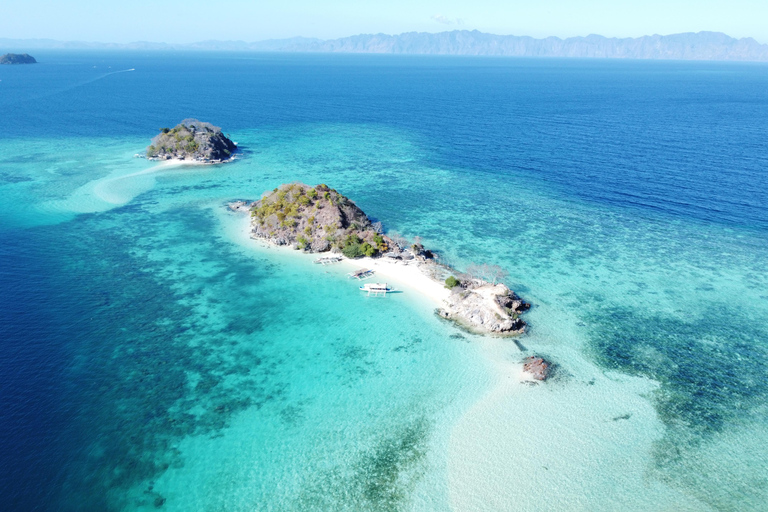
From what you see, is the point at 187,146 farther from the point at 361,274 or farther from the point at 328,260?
the point at 361,274

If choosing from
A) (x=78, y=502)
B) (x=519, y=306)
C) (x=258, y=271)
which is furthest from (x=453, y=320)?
(x=78, y=502)

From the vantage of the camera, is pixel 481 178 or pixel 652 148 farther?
pixel 652 148

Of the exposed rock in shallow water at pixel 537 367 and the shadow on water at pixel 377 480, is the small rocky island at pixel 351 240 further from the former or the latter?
the shadow on water at pixel 377 480

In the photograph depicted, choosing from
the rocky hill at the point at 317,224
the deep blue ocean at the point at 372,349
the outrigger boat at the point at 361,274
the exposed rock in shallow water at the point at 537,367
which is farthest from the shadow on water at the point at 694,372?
the rocky hill at the point at 317,224

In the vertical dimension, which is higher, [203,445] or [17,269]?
[17,269]

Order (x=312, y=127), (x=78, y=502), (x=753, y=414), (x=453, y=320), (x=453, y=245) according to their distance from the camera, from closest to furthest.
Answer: (x=78, y=502), (x=753, y=414), (x=453, y=320), (x=453, y=245), (x=312, y=127)

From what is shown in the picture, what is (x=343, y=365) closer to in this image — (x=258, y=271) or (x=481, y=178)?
(x=258, y=271)

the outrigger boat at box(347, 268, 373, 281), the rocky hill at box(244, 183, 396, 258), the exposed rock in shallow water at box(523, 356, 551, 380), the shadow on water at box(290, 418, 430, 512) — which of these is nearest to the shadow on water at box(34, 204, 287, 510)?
the rocky hill at box(244, 183, 396, 258)

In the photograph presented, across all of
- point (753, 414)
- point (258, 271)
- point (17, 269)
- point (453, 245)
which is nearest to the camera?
point (753, 414)
